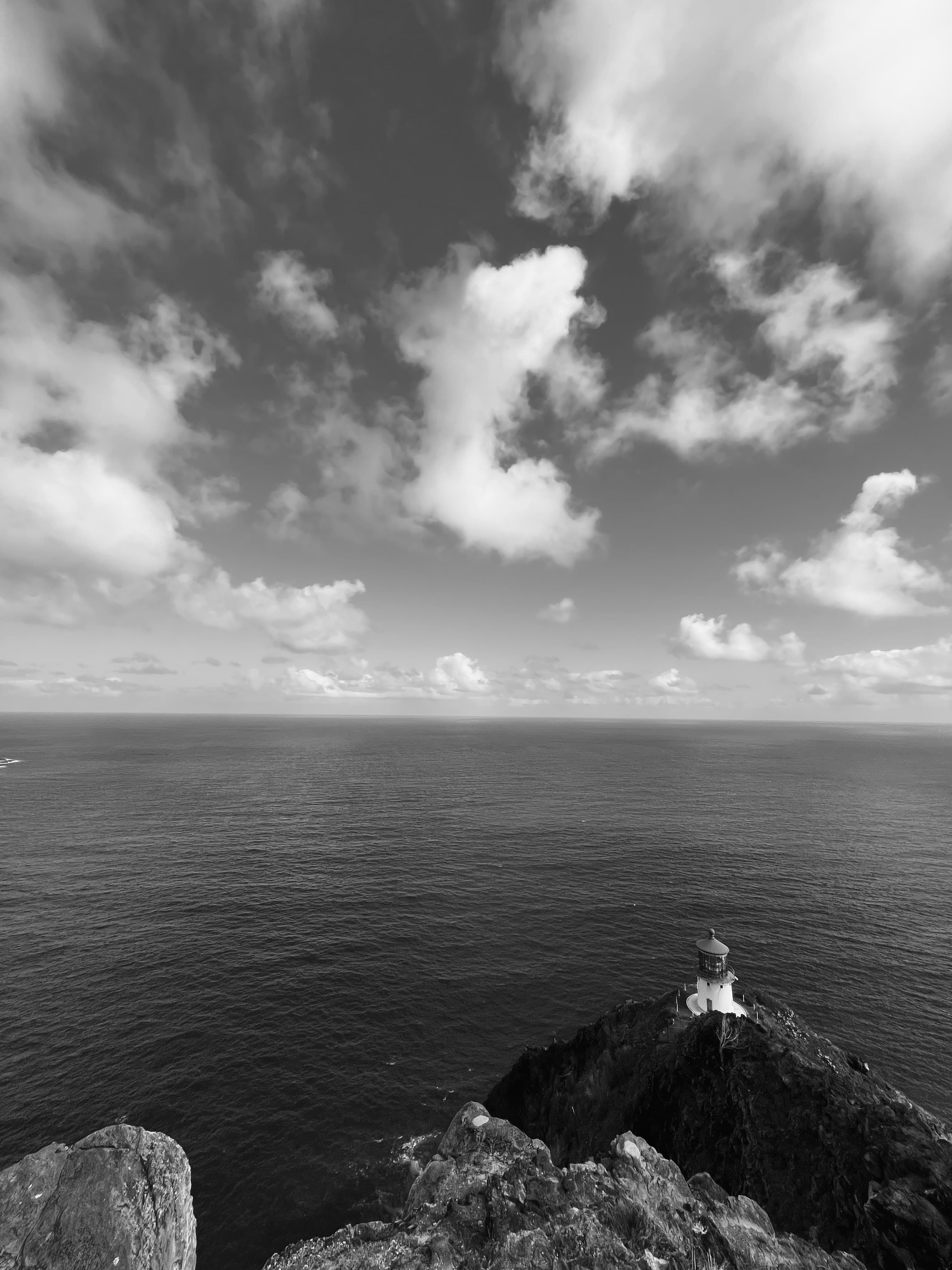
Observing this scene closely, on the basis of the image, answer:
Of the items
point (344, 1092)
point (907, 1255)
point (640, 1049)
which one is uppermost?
point (907, 1255)

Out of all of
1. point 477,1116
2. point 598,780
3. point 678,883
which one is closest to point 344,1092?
point 477,1116

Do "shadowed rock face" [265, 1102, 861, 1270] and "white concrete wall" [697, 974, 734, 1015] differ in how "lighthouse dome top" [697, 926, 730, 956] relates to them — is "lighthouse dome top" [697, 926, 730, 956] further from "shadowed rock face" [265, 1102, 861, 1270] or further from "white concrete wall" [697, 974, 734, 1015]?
"shadowed rock face" [265, 1102, 861, 1270]

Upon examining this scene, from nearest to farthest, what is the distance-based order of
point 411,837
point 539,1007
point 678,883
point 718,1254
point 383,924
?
1. point 718,1254
2. point 539,1007
3. point 383,924
4. point 678,883
5. point 411,837

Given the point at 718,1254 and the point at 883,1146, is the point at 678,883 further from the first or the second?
the point at 718,1254


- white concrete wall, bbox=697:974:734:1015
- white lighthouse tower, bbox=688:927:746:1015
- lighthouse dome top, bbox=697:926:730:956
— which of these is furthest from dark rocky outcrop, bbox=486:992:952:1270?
lighthouse dome top, bbox=697:926:730:956

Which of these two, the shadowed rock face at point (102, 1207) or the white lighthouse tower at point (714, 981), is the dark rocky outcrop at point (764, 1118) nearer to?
the white lighthouse tower at point (714, 981)

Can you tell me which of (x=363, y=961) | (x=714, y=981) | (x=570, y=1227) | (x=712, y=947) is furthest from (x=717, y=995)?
(x=363, y=961)

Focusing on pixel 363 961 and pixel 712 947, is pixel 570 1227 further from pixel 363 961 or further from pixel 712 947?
pixel 363 961
